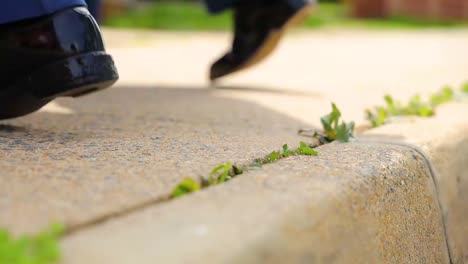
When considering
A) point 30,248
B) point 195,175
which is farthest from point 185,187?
point 30,248

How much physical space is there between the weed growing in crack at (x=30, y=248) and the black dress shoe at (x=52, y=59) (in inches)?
23.9

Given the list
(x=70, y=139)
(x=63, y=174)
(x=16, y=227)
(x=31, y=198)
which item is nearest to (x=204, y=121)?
(x=70, y=139)

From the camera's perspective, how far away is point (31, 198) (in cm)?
87

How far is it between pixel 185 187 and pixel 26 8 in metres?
0.54

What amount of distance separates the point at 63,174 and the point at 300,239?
0.33 meters

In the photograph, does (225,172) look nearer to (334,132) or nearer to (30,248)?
(30,248)

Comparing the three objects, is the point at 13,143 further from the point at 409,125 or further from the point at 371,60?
the point at 371,60

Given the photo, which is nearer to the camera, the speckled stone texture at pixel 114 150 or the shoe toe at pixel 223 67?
the speckled stone texture at pixel 114 150

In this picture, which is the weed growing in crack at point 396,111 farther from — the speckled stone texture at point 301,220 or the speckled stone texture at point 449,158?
the speckled stone texture at point 301,220

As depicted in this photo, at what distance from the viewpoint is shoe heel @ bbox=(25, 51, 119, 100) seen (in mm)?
1309

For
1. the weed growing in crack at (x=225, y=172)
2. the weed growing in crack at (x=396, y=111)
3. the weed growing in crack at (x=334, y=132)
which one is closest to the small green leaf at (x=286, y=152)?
the weed growing in crack at (x=225, y=172)

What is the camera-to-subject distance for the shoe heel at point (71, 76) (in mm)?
1309

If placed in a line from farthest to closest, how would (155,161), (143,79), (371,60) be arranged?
(371,60) → (143,79) → (155,161)

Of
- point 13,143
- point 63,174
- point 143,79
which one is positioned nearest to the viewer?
point 63,174
